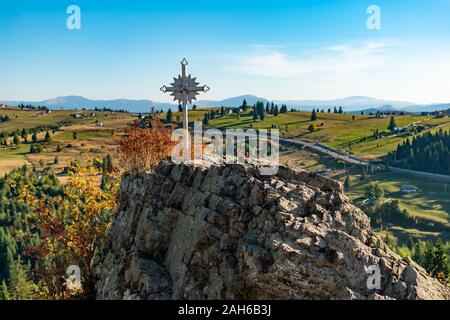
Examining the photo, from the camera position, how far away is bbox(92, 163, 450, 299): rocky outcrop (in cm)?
1697

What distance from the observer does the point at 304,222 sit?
59.4 feet

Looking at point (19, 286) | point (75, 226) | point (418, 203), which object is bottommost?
point (19, 286)

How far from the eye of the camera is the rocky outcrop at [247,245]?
16969 mm

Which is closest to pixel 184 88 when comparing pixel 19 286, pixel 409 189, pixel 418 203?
pixel 19 286

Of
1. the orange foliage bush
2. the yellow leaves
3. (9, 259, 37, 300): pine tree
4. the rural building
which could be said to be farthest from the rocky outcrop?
the rural building

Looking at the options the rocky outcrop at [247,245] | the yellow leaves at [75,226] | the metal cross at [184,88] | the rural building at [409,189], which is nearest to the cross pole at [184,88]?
the metal cross at [184,88]

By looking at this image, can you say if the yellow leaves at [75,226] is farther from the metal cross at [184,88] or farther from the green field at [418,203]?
the green field at [418,203]

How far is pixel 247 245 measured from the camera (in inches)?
696

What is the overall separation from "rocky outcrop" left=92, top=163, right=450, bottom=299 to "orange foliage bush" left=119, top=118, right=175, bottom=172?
88.4 inches

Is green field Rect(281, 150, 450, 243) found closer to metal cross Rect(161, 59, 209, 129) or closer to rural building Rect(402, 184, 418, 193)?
rural building Rect(402, 184, 418, 193)

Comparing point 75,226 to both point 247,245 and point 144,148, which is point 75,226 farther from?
point 247,245

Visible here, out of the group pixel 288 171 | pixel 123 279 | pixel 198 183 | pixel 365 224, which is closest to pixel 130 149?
pixel 198 183

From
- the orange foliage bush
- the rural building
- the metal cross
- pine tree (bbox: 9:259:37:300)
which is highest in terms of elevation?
the metal cross

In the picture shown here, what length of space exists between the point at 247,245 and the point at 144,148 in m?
10.5
